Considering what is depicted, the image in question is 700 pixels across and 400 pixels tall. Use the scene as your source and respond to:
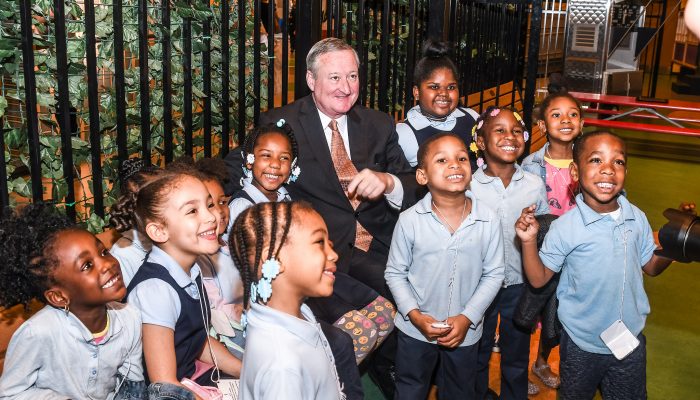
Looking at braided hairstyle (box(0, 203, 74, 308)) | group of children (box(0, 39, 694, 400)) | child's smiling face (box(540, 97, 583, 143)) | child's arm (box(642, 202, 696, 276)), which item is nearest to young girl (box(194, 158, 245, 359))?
group of children (box(0, 39, 694, 400))

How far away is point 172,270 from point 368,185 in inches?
35.7

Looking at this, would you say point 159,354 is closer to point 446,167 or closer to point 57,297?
point 57,297

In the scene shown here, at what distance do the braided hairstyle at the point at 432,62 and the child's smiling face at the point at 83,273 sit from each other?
1.97m

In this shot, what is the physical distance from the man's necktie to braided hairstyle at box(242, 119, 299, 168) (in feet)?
0.76

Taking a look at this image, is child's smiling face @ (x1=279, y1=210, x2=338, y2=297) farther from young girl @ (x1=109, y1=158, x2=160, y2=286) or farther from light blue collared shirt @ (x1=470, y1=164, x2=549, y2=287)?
light blue collared shirt @ (x1=470, y1=164, x2=549, y2=287)

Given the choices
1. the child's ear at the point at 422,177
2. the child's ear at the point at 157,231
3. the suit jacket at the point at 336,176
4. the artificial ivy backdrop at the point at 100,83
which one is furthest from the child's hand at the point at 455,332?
the artificial ivy backdrop at the point at 100,83

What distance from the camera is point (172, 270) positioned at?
2.16 meters

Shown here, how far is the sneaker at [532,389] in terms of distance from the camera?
305 cm

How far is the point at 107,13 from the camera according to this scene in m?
2.49

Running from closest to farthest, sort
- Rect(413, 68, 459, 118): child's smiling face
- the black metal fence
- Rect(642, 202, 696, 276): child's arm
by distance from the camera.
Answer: the black metal fence < Rect(642, 202, 696, 276): child's arm < Rect(413, 68, 459, 118): child's smiling face

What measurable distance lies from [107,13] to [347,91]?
996 mm

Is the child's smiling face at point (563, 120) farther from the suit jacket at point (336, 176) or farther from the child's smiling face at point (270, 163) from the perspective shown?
the child's smiling face at point (270, 163)

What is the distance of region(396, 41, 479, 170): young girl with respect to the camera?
11.2 ft

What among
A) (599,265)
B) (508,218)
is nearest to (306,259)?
(599,265)
